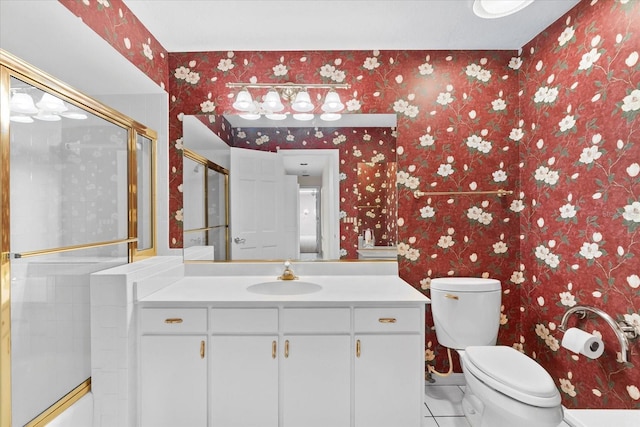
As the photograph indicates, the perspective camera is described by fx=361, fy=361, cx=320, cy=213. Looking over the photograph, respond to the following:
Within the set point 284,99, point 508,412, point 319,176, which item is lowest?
point 508,412

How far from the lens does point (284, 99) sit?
2.52 metres

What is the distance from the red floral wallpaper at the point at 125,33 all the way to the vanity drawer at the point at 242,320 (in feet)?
4.91

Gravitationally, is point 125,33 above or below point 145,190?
above

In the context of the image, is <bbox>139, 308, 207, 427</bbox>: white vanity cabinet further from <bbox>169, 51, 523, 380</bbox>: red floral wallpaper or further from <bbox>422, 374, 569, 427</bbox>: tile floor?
<bbox>422, 374, 569, 427</bbox>: tile floor

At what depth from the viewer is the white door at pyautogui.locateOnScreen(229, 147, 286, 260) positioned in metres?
2.46

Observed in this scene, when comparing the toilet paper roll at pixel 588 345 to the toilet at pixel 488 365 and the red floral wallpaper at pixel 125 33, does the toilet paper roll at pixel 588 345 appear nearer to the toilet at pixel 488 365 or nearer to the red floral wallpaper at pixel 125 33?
the toilet at pixel 488 365

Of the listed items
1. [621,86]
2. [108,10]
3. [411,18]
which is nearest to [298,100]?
[411,18]

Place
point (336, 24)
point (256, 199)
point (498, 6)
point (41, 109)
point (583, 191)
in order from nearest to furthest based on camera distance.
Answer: point (498, 6) → point (41, 109) → point (583, 191) → point (336, 24) → point (256, 199)

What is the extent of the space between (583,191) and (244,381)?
206 cm

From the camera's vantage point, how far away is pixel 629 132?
1.68 meters

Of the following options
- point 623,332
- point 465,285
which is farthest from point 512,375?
point 465,285

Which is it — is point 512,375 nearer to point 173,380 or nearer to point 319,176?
point 319,176

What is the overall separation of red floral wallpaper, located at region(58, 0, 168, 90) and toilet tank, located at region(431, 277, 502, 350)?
231 cm

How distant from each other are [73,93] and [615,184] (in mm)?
2667
